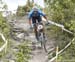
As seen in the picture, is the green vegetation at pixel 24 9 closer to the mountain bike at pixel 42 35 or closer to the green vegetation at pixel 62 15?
the green vegetation at pixel 62 15

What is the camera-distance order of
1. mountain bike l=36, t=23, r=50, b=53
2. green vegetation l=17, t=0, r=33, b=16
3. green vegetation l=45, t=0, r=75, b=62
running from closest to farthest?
mountain bike l=36, t=23, r=50, b=53 → green vegetation l=45, t=0, r=75, b=62 → green vegetation l=17, t=0, r=33, b=16

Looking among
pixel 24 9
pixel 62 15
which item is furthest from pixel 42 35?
pixel 24 9

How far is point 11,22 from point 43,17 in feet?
13.6

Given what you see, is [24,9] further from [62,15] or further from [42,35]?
[42,35]

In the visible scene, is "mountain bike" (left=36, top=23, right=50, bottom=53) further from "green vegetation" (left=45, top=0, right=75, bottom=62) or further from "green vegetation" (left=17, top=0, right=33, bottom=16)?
"green vegetation" (left=17, top=0, right=33, bottom=16)

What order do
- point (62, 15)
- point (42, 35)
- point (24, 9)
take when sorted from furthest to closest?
point (24, 9), point (62, 15), point (42, 35)

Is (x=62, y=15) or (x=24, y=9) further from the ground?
(x=62, y=15)

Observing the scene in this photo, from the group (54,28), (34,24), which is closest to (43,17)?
(34,24)

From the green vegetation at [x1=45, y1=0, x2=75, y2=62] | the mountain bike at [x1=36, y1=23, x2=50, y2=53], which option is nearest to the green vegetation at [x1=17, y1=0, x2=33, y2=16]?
the green vegetation at [x1=45, y1=0, x2=75, y2=62]

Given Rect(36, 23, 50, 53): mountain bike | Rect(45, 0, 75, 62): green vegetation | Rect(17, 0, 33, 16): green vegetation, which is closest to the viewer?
Rect(36, 23, 50, 53): mountain bike

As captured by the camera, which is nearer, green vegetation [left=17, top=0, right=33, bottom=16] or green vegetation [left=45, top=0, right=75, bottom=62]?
green vegetation [left=45, top=0, right=75, bottom=62]

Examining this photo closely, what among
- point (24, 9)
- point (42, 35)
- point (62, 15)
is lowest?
point (24, 9)

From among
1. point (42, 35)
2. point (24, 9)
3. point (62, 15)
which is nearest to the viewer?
point (42, 35)

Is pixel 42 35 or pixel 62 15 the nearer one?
pixel 42 35
